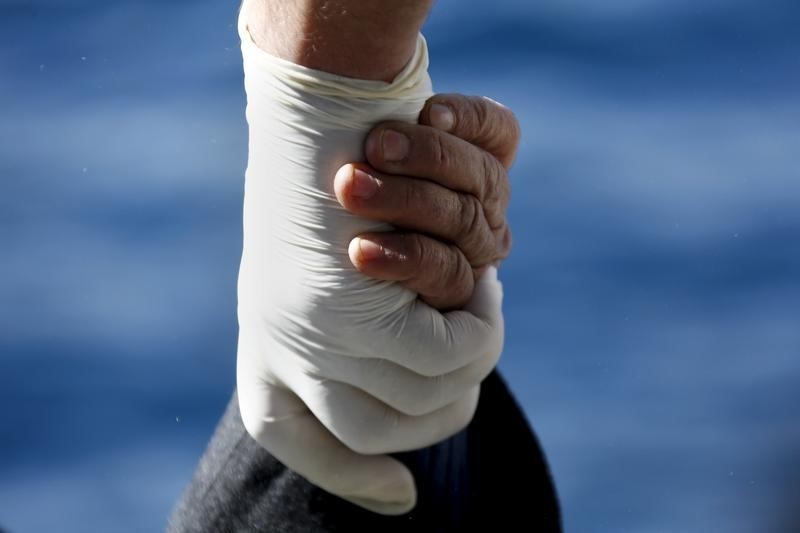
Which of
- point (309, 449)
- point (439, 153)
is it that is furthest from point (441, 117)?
point (309, 449)

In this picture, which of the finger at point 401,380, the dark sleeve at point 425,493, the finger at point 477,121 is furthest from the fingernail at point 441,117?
the dark sleeve at point 425,493

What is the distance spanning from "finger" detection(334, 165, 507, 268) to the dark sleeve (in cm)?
20

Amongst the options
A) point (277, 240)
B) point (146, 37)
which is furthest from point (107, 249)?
point (277, 240)

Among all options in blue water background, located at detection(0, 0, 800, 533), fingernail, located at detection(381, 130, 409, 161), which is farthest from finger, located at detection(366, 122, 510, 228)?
blue water background, located at detection(0, 0, 800, 533)

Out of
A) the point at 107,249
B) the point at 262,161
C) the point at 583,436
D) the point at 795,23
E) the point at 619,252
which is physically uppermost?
the point at 262,161

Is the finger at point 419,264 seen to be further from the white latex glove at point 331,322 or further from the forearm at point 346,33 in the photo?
the forearm at point 346,33

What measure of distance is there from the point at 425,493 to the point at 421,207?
33cm

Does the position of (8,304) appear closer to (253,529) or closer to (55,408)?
(55,408)

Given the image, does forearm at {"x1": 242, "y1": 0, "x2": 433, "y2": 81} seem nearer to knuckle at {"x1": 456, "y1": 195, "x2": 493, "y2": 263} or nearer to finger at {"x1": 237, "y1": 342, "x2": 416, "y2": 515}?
knuckle at {"x1": 456, "y1": 195, "x2": 493, "y2": 263}

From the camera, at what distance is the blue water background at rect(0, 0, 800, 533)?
1.94m

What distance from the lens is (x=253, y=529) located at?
1.17 m

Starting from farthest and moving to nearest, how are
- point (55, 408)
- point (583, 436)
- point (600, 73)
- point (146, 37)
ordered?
point (146, 37) < point (600, 73) < point (55, 408) < point (583, 436)

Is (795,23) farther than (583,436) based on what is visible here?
Yes

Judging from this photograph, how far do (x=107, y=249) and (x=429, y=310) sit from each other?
1448 millimetres
